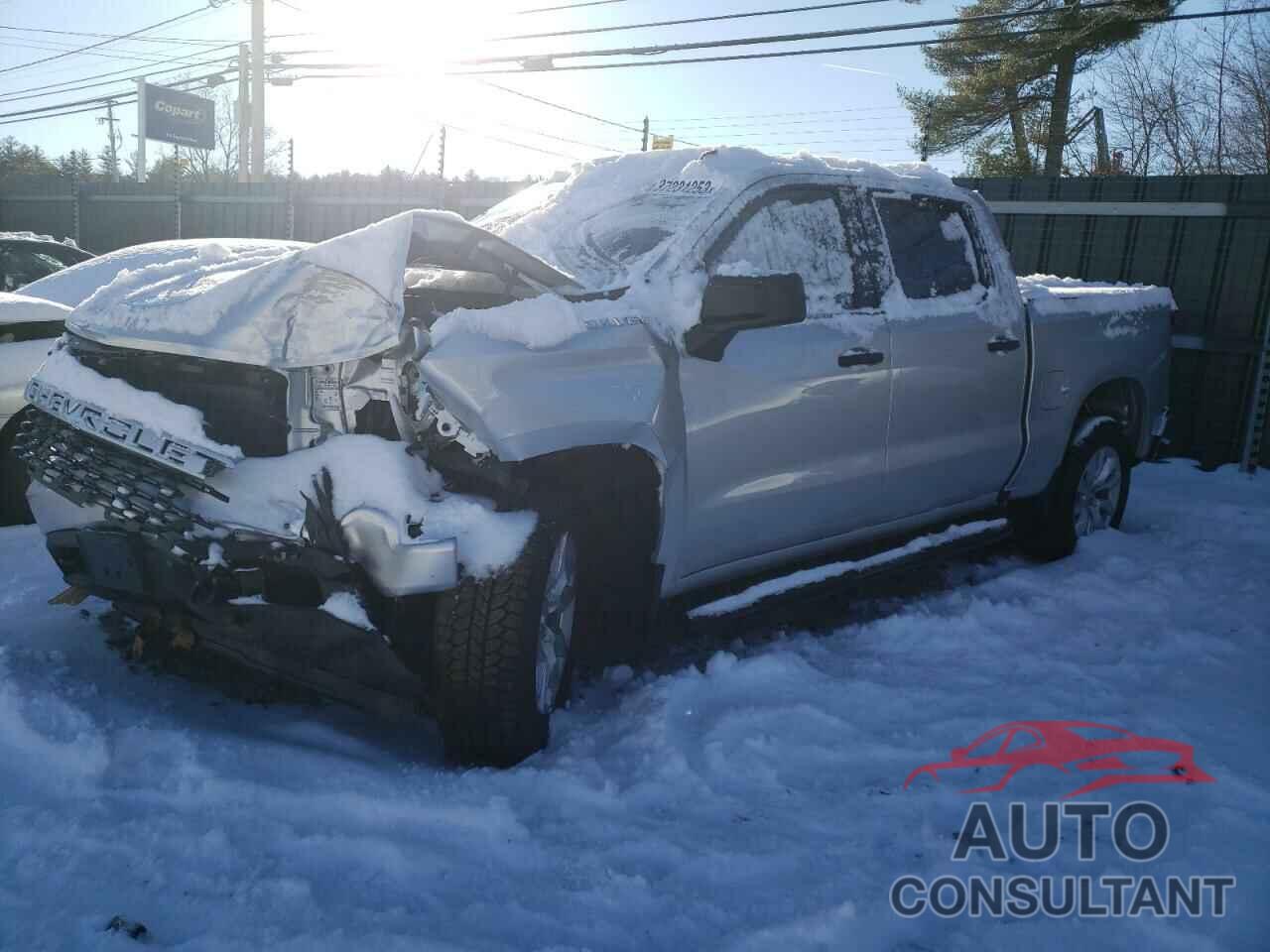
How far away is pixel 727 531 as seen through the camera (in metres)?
3.72

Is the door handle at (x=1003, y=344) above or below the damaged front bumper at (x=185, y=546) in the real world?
above

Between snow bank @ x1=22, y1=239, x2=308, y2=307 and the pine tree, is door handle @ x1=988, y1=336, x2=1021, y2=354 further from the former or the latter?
the pine tree

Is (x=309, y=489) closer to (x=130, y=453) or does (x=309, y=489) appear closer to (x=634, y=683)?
(x=130, y=453)

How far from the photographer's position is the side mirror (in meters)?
3.25

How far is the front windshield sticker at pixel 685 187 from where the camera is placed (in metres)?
3.84

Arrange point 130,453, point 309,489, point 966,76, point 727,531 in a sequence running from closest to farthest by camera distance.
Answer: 1. point 309,489
2. point 130,453
3. point 727,531
4. point 966,76

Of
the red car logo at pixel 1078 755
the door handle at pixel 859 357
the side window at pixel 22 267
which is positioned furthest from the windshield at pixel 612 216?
the side window at pixel 22 267

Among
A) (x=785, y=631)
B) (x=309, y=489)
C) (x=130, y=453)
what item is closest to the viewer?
(x=309, y=489)

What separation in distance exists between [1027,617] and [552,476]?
2568mm

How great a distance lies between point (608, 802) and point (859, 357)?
2041mm

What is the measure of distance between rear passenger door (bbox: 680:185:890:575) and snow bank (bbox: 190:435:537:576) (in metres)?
0.88

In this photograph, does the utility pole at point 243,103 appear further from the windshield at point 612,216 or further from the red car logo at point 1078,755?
the red car logo at point 1078,755

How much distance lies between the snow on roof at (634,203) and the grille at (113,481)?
1.47 m

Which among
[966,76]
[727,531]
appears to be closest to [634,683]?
[727,531]
